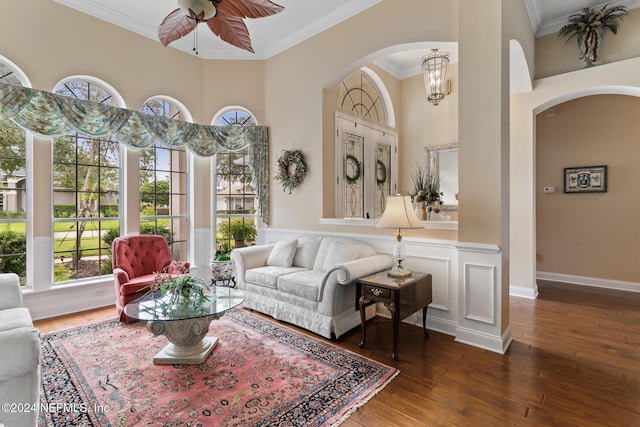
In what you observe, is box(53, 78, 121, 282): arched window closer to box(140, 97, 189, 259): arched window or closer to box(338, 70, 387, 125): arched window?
box(140, 97, 189, 259): arched window

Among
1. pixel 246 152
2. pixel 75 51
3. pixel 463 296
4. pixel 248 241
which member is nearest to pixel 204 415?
pixel 463 296

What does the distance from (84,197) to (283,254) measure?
2.75m

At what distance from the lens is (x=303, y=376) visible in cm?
245

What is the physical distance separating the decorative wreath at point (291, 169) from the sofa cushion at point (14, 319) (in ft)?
10.7

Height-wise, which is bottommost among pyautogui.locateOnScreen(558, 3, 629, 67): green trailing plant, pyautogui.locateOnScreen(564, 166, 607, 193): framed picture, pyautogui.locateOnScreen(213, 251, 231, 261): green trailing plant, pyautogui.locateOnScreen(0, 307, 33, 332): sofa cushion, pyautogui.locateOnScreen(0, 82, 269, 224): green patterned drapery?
pyautogui.locateOnScreen(0, 307, 33, 332): sofa cushion

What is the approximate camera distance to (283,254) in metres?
4.18

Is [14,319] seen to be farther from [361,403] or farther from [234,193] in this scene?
[234,193]

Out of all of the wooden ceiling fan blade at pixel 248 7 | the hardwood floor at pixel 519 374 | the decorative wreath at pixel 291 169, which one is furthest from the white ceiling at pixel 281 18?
the hardwood floor at pixel 519 374

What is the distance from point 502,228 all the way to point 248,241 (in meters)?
3.86

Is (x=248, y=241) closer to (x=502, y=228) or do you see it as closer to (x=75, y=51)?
(x=75, y=51)

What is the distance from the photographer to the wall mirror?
5.40 metres

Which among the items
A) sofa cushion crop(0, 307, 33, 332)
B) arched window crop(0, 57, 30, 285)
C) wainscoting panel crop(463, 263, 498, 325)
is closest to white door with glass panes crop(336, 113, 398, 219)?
wainscoting panel crop(463, 263, 498, 325)

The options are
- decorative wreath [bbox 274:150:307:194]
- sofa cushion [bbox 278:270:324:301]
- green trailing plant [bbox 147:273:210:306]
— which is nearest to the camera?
green trailing plant [bbox 147:273:210:306]

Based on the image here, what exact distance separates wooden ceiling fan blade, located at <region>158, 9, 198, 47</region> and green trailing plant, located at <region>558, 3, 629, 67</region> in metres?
4.74
